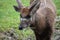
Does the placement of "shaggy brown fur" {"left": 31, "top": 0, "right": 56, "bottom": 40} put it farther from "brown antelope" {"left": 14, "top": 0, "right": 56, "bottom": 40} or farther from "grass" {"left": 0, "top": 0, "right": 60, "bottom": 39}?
"grass" {"left": 0, "top": 0, "right": 60, "bottom": 39}

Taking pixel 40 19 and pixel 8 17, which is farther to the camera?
pixel 8 17

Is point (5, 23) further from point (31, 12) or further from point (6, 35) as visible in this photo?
point (31, 12)

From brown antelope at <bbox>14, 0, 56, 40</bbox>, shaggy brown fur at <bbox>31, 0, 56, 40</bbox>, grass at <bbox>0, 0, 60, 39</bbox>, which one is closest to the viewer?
brown antelope at <bbox>14, 0, 56, 40</bbox>

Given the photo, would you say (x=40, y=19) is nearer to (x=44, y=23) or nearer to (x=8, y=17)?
(x=44, y=23)

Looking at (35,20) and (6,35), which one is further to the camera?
(6,35)

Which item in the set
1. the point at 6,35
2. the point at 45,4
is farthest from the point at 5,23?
the point at 45,4

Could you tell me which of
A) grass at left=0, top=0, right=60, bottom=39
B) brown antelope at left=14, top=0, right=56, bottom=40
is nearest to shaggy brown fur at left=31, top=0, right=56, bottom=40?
brown antelope at left=14, top=0, right=56, bottom=40

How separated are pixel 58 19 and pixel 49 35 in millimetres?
1514

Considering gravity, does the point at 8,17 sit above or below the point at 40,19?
below

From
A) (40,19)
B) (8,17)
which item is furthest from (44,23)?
(8,17)

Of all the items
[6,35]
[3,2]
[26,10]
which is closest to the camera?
[26,10]

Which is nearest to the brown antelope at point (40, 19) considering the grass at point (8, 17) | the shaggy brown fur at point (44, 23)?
the shaggy brown fur at point (44, 23)

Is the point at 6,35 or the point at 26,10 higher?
the point at 26,10

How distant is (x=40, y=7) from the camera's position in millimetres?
12242
